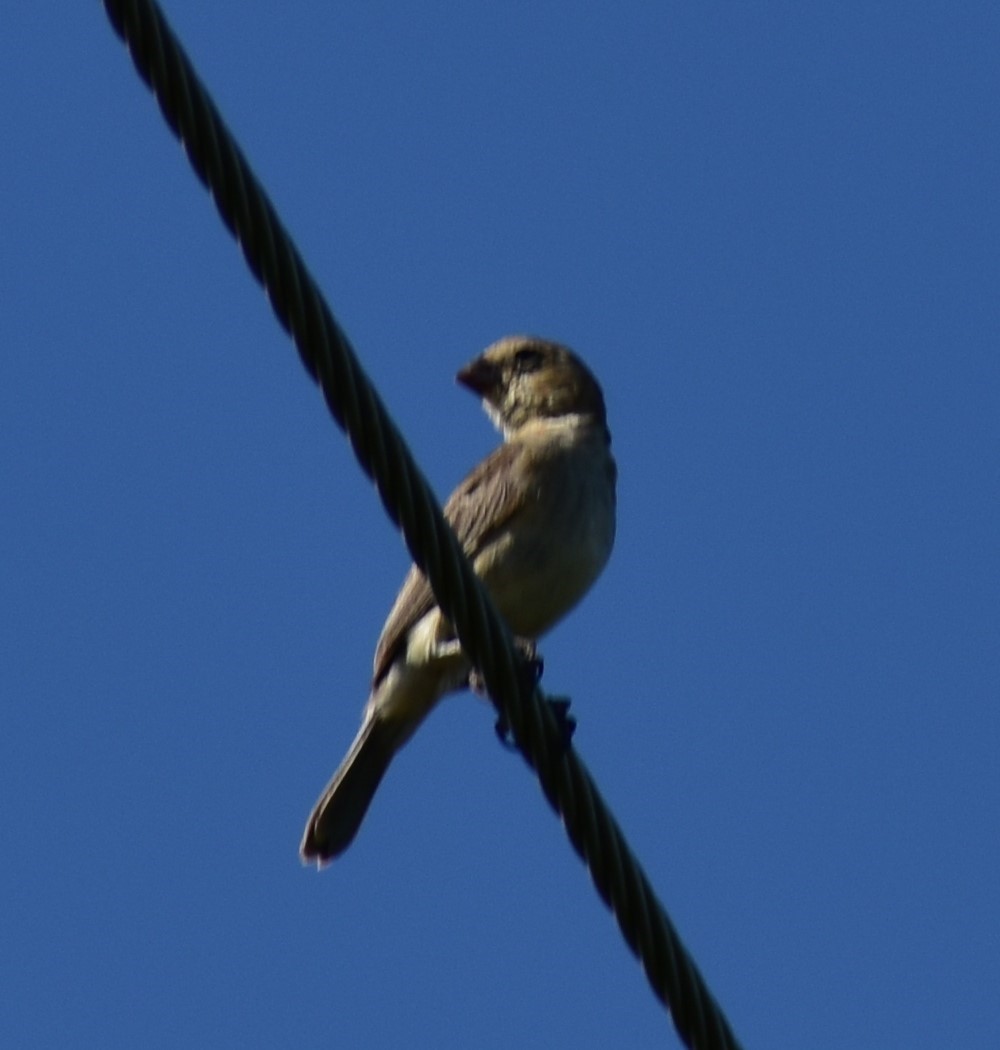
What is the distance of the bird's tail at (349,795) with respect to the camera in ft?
27.6

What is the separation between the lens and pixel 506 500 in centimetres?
836

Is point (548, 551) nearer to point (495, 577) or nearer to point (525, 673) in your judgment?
point (495, 577)

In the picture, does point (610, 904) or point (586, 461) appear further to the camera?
point (586, 461)

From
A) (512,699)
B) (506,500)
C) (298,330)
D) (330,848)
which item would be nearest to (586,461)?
(506,500)

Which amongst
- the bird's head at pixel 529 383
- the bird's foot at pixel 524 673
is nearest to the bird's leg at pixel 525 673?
the bird's foot at pixel 524 673

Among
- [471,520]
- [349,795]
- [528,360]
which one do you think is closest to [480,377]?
[528,360]

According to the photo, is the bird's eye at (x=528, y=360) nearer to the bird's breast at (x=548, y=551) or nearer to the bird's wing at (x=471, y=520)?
the bird's wing at (x=471, y=520)

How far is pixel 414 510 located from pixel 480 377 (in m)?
5.14

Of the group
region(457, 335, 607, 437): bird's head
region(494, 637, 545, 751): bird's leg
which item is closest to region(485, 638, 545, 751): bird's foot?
region(494, 637, 545, 751): bird's leg

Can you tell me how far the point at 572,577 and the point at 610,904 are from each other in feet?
10.7

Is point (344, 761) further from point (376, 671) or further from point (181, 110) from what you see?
point (181, 110)

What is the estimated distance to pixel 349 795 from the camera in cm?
842

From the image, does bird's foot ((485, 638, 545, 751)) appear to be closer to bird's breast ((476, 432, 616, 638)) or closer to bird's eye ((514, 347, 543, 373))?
bird's breast ((476, 432, 616, 638))

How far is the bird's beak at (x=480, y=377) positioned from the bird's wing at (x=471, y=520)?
1.10 m
